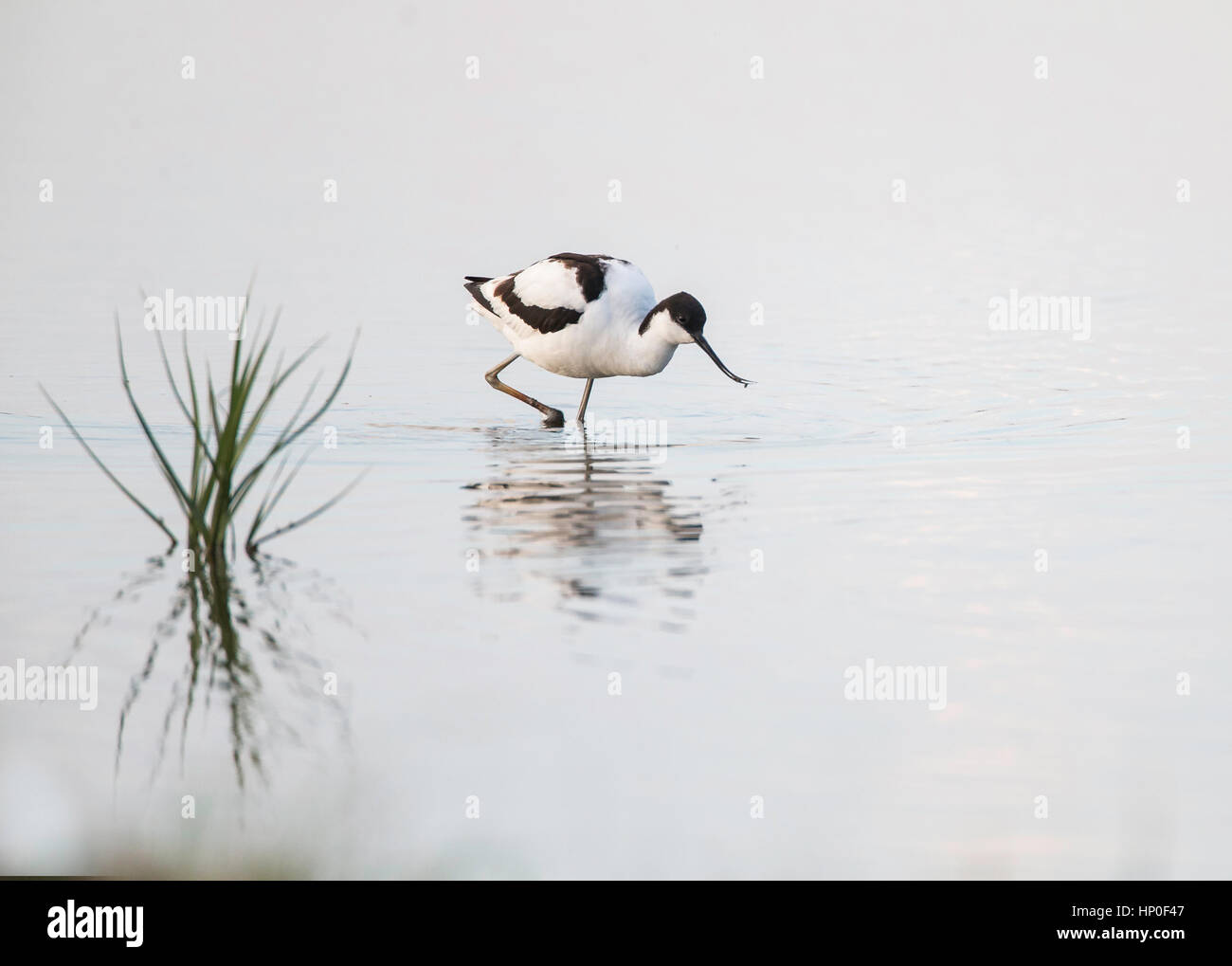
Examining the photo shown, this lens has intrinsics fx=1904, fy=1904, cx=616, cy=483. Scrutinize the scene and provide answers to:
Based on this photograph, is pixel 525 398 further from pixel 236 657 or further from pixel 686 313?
pixel 236 657

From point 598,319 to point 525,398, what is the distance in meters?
1.44

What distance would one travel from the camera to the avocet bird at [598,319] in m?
12.1

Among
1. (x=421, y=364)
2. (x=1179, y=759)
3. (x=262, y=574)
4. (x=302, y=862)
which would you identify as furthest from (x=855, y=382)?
(x=302, y=862)

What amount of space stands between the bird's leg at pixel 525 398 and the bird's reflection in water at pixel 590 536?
1366mm

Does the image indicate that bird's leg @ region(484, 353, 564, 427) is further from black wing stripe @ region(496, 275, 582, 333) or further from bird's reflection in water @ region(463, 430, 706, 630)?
bird's reflection in water @ region(463, 430, 706, 630)

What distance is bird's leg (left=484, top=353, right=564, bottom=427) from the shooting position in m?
13.2

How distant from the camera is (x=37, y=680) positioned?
22.4 feet

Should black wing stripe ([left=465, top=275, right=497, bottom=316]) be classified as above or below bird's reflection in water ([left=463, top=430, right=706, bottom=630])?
above

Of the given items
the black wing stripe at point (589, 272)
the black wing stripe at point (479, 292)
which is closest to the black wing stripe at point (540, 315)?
the black wing stripe at point (589, 272)


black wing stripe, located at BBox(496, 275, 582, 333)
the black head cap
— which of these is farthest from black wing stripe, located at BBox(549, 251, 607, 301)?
the black head cap

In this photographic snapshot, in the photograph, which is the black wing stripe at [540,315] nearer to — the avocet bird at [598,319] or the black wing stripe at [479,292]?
the avocet bird at [598,319]

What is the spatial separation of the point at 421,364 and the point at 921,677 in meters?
9.57

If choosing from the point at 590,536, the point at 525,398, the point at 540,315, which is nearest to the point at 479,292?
the point at 525,398

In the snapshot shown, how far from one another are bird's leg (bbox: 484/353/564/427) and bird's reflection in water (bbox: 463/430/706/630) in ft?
4.48
